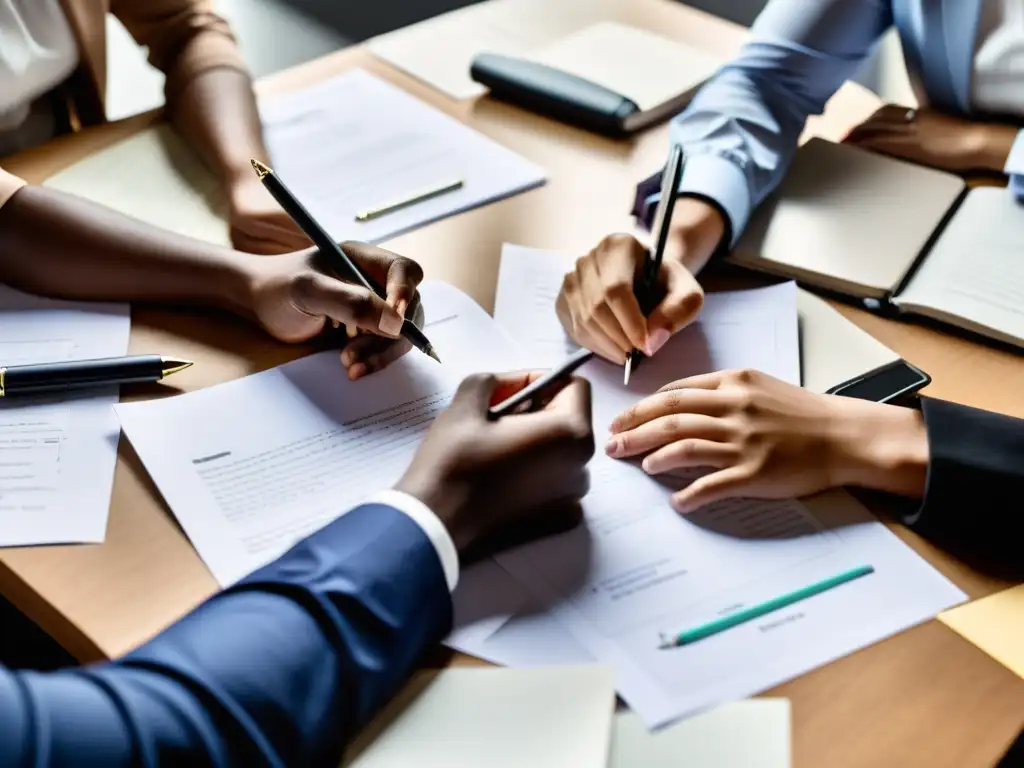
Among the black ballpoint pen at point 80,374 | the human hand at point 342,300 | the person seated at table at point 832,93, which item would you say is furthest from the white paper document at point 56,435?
the person seated at table at point 832,93

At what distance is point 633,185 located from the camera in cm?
116

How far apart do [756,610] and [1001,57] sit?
2.83 feet

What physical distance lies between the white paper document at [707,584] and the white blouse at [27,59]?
2.87ft

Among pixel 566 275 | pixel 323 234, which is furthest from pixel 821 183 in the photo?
pixel 323 234

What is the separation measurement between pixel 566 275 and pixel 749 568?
375 millimetres

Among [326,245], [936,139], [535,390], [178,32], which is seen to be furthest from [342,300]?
[936,139]

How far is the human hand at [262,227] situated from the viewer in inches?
40.4

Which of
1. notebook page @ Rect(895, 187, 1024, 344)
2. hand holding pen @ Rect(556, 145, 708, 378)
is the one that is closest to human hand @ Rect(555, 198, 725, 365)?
hand holding pen @ Rect(556, 145, 708, 378)

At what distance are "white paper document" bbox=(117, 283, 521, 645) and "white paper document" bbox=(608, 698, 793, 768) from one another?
0.12 meters

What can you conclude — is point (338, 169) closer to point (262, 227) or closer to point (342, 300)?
point (262, 227)

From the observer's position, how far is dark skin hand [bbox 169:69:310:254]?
1.03 meters

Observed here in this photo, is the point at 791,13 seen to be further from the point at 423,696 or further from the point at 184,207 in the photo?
the point at 423,696

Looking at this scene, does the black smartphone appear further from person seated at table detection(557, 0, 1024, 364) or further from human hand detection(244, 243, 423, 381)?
human hand detection(244, 243, 423, 381)

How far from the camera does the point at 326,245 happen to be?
891mm
